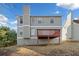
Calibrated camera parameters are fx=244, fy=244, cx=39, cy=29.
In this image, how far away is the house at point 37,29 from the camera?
3.20 m

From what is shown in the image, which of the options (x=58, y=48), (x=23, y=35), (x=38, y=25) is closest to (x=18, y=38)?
(x=23, y=35)

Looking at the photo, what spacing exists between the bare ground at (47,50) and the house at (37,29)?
0.07 m

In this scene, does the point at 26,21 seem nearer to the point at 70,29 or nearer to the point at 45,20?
the point at 45,20

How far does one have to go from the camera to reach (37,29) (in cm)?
323

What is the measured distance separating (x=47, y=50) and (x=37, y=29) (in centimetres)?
31

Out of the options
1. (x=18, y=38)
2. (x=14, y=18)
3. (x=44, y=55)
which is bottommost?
(x=44, y=55)

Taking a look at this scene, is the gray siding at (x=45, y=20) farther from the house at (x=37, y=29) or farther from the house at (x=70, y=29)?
the house at (x=70, y=29)

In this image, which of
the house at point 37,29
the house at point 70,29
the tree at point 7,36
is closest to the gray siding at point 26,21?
the house at point 37,29

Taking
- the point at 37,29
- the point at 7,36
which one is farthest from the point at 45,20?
the point at 7,36

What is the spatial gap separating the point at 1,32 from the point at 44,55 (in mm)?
650

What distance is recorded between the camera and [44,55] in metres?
3.20

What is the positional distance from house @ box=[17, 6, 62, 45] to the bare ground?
66 mm

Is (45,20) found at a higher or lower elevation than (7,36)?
higher

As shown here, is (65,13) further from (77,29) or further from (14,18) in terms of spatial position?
(14,18)
